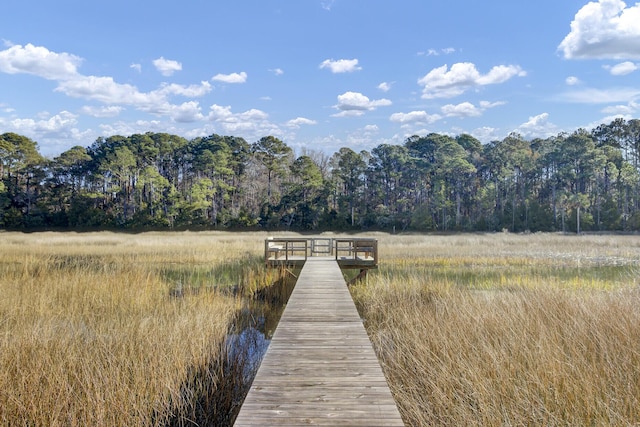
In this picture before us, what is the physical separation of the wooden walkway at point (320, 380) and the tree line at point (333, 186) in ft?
139

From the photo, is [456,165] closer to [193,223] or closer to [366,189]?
[366,189]

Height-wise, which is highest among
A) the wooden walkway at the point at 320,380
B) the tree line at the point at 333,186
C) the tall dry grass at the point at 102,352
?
the tree line at the point at 333,186

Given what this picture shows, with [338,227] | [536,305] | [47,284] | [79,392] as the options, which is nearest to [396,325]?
[536,305]

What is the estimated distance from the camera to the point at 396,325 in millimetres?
7344

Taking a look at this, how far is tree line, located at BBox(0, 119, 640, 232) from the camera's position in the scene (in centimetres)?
4597

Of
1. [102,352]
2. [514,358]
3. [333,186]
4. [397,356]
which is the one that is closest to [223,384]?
[102,352]

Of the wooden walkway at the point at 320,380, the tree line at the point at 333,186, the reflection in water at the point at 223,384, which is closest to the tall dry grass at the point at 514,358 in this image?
the wooden walkway at the point at 320,380

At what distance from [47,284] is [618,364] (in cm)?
1003

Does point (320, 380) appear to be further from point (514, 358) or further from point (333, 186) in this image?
point (333, 186)

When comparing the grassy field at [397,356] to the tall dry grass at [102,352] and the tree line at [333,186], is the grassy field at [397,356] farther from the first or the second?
the tree line at [333,186]

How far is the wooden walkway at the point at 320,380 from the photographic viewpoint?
3.06 m

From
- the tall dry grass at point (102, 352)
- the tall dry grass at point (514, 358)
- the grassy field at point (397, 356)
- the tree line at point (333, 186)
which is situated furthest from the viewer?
the tree line at point (333, 186)

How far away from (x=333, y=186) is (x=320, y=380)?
148 feet

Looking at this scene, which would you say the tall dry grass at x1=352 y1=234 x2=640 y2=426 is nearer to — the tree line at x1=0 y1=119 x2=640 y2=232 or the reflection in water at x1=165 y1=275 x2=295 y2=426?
the reflection in water at x1=165 y1=275 x2=295 y2=426
